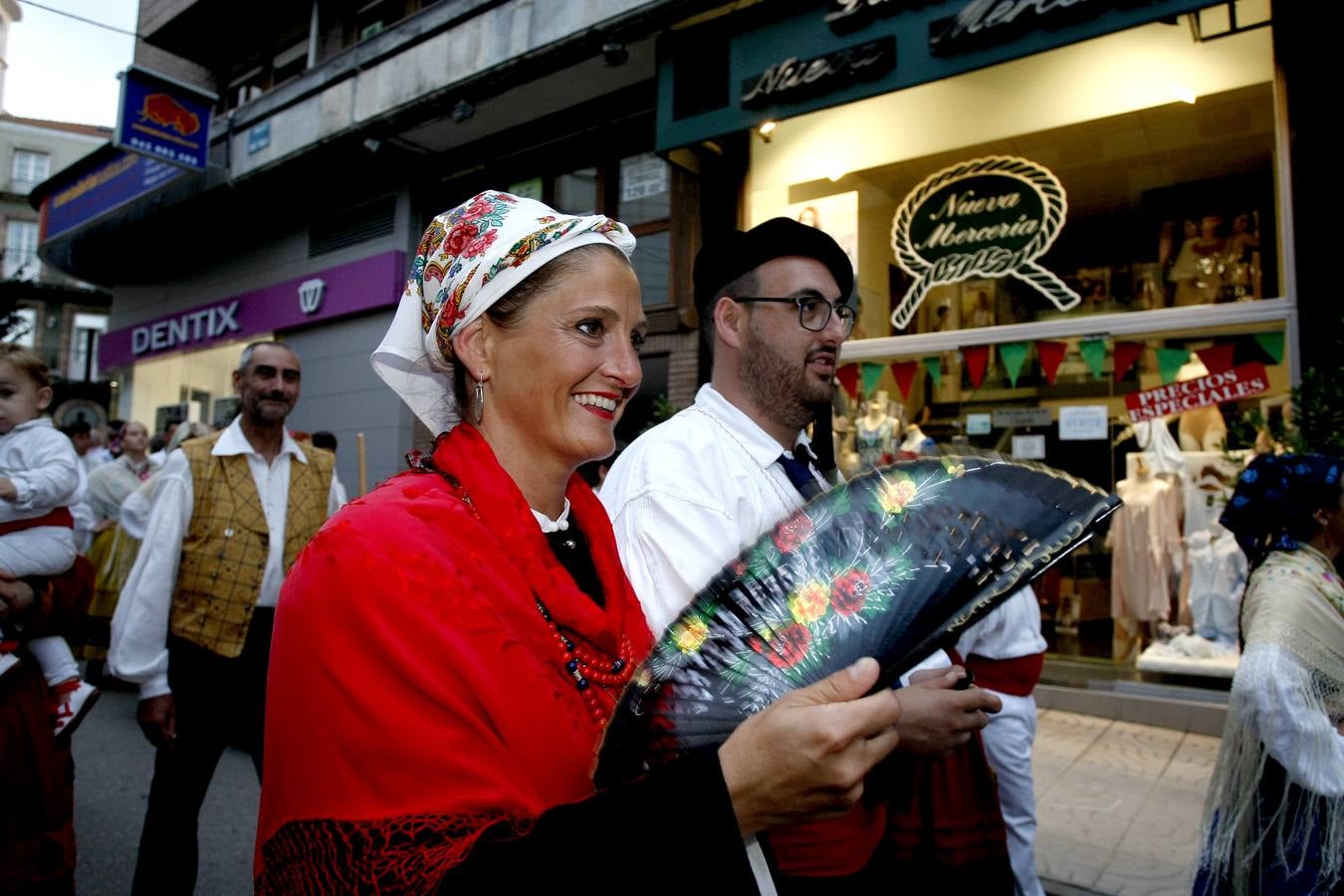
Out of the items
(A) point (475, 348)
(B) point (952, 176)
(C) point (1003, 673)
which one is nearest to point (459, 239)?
(A) point (475, 348)

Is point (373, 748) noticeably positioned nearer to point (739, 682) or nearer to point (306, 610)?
point (306, 610)

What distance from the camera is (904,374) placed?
826cm

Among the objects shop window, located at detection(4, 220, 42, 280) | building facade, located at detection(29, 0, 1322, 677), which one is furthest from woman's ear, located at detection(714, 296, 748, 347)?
shop window, located at detection(4, 220, 42, 280)

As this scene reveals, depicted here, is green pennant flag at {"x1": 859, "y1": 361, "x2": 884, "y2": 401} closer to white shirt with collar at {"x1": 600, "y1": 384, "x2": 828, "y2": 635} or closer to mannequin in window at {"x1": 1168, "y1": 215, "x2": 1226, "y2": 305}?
mannequin in window at {"x1": 1168, "y1": 215, "x2": 1226, "y2": 305}

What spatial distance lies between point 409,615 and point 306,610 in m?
0.14

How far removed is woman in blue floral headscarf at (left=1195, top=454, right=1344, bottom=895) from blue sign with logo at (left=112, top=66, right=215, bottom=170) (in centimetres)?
1412

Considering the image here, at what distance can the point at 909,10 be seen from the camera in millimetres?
6789

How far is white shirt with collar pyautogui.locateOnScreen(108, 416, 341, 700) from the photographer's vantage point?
304 cm

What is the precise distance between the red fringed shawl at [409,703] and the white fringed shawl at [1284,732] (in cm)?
227

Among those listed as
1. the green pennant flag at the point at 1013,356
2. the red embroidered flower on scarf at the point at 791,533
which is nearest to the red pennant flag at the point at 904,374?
the green pennant flag at the point at 1013,356

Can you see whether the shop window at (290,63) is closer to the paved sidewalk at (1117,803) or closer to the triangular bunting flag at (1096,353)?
the triangular bunting flag at (1096,353)

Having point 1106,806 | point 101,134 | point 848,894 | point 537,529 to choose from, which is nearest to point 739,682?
point 537,529

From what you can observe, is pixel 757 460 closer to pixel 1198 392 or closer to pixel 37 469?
pixel 37 469

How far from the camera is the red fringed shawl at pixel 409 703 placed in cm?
99
